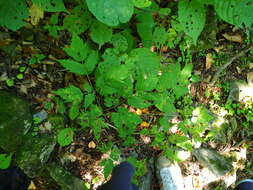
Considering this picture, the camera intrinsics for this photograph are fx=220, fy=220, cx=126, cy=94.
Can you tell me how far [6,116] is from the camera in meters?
2.11

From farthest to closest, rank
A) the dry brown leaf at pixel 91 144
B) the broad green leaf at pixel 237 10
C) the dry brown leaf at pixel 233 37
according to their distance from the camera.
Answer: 1. the dry brown leaf at pixel 233 37
2. the dry brown leaf at pixel 91 144
3. the broad green leaf at pixel 237 10

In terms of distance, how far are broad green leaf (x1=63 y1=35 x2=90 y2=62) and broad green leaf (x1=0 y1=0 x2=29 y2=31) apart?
1.39 ft

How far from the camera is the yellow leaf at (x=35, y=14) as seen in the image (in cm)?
208

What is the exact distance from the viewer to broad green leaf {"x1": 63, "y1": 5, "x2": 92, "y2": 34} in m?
1.99

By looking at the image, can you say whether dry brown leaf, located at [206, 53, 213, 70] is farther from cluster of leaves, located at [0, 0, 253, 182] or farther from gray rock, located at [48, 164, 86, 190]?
gray rock, located at [48, 164, 86, 190]

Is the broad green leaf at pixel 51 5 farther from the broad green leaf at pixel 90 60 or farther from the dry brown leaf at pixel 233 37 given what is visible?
the dry brown leaf at pixel 233 37

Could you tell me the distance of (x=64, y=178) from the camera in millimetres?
2342

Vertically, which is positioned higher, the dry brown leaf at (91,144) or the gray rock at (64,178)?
the dry brown leaf at (91,144)

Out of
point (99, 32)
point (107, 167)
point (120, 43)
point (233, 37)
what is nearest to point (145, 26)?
point (120, 43)

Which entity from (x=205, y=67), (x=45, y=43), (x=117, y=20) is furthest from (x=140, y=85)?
(x=205, y=67)

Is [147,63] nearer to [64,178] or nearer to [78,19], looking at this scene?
[78,19]

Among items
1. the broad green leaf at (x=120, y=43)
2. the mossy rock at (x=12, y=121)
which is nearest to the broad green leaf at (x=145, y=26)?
the broad green leaf at (x=120, y=43)

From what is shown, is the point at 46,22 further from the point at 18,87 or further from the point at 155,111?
the point at 155,111

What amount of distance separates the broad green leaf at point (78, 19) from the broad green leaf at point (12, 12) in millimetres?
483
